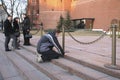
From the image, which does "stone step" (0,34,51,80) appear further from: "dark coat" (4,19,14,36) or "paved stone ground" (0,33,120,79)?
"dark coat" (4,19,14,36)

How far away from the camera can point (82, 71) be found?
622 centimetres

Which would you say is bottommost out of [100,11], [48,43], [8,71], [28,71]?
[8,71]

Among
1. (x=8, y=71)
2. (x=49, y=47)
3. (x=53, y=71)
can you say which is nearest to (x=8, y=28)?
(x=8, y=71)

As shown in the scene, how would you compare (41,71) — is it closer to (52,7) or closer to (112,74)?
(112,74)

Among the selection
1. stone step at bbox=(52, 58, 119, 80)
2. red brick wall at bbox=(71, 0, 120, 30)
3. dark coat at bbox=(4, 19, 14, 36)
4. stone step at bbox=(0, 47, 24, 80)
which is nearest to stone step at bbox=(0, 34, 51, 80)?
stone step at bbox=(0, 47, 24, 80)

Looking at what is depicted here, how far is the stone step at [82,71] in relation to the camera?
5702 millimetres

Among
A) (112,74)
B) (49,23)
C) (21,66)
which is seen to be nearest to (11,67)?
(21,66)

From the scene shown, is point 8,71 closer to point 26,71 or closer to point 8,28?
point 26,71

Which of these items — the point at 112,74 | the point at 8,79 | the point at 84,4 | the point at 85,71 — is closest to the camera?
the point at 112,74

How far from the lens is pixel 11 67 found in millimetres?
8656

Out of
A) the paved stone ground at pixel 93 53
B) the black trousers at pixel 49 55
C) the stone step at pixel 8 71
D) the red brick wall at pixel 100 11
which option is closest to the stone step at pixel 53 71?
the black trousers at pixel 49 55

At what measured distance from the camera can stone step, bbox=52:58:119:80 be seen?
570 centimetres

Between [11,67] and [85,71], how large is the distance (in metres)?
3.42

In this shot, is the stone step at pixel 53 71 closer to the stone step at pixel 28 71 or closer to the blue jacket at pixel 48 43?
the stone step at pixel 28 71
